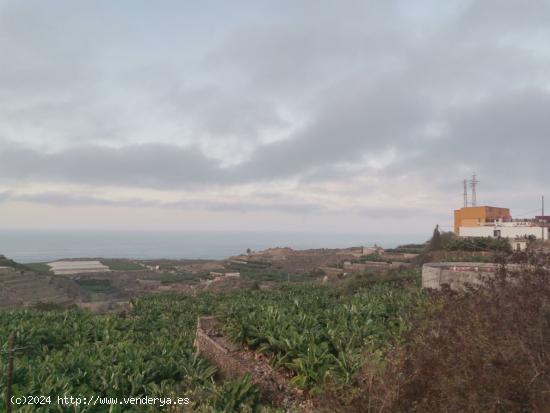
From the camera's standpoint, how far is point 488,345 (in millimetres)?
4805

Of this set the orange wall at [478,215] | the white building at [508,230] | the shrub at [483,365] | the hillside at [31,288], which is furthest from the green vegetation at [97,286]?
the shrub at [483,365]

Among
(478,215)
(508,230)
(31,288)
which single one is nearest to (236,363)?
(508,230)

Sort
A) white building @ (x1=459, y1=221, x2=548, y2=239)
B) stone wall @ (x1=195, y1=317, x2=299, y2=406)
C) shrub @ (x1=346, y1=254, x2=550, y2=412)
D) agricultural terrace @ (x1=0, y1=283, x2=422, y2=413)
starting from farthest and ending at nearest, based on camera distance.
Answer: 1. white building @ (x1=459, y1=221, x2=548, y2=239)
2. stone wall @ (x1=195, y1=317, x2=299, y2=406)
3. agricultural terrace @ (x1=0, y1=283, x2=422, y2=413)
4. shrub @ (x1=346, y1=254, x2=550, y2=412)

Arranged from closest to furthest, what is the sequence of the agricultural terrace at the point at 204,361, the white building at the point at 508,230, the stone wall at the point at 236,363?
the agricultural terrace at the point at 204,361
the stone wall at the point at 236,363
the white building at the point at 508,230

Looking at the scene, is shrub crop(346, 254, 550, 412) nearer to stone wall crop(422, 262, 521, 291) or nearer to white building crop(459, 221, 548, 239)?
stone wall crop(422, 262, 521, 291)

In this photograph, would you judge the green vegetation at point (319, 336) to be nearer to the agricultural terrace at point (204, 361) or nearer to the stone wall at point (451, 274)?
the agricultural terrace at point (204, 361)

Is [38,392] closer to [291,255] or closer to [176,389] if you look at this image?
[176,389]

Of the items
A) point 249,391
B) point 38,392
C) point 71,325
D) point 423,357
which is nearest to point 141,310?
point 71,325

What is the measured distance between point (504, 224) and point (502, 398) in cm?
4046

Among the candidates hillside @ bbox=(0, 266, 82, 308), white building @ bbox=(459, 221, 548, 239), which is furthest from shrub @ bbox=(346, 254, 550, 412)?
white building @ bbox=(459, 221, 548, 239)

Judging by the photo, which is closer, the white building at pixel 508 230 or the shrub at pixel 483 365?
the shrub at pixel 483 365

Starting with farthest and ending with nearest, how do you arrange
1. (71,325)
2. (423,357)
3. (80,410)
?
(71,325)
(80,410)
(423,357)

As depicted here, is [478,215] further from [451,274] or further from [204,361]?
[204,361]

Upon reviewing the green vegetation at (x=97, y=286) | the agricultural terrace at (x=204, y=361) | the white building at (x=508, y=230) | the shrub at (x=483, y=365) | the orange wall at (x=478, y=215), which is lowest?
the green vegetation at (x=97, y=286)
